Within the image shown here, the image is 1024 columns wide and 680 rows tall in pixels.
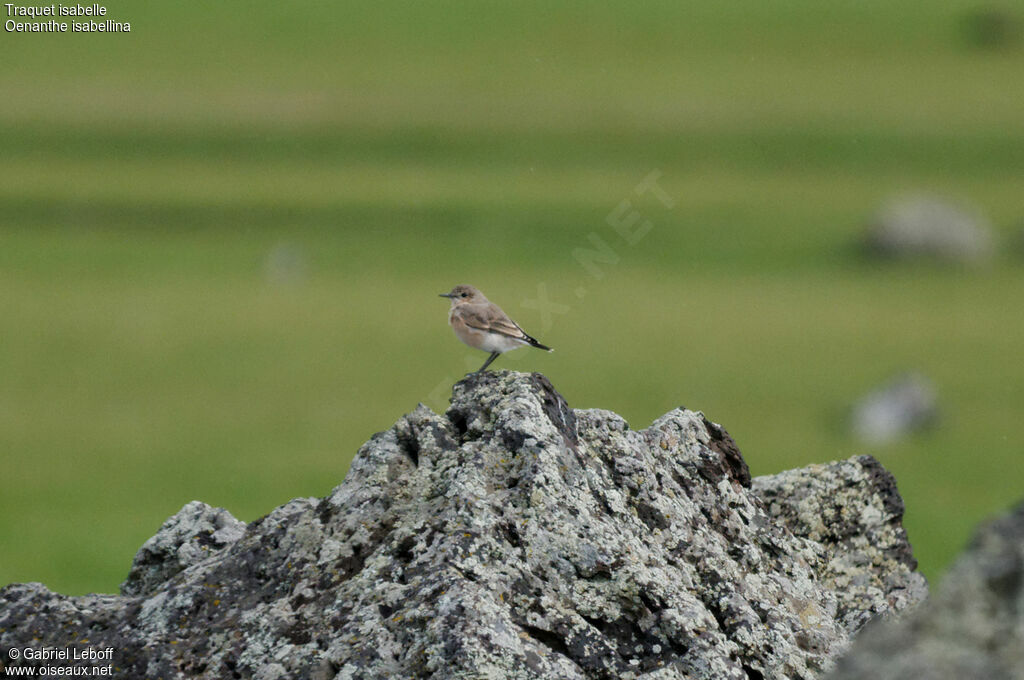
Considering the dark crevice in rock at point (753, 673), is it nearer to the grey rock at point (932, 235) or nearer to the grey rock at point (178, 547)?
the grey rock at point (178, 547)

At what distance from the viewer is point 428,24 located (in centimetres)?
4372

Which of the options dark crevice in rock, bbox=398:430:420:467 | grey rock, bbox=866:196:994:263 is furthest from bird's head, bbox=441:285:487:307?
grey rock, bbox=866:196:994:263

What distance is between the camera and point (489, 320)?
7.86m

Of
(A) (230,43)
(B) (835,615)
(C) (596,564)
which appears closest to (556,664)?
(C) (596,564)

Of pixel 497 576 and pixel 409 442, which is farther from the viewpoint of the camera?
pixel 409 442

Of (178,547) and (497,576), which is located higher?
(178,547)

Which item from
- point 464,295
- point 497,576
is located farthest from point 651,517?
point 464,295

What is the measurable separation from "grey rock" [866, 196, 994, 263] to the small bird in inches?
1018

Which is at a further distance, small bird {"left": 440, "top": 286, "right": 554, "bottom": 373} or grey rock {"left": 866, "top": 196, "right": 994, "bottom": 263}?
grey rock {"left": 866, "top": 196, "right": 994, "bottom": 263}

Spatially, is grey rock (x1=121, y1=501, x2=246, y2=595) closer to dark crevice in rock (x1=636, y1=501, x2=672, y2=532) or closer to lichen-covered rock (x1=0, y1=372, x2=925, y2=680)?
lichen-covered rock (x1=0, y1=372, x2=925, y2=680)

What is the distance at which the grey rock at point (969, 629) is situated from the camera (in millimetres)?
2939

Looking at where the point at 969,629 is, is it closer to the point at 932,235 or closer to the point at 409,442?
the point at 409,442

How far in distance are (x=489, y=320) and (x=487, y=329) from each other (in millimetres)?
58

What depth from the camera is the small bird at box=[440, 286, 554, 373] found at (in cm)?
784
